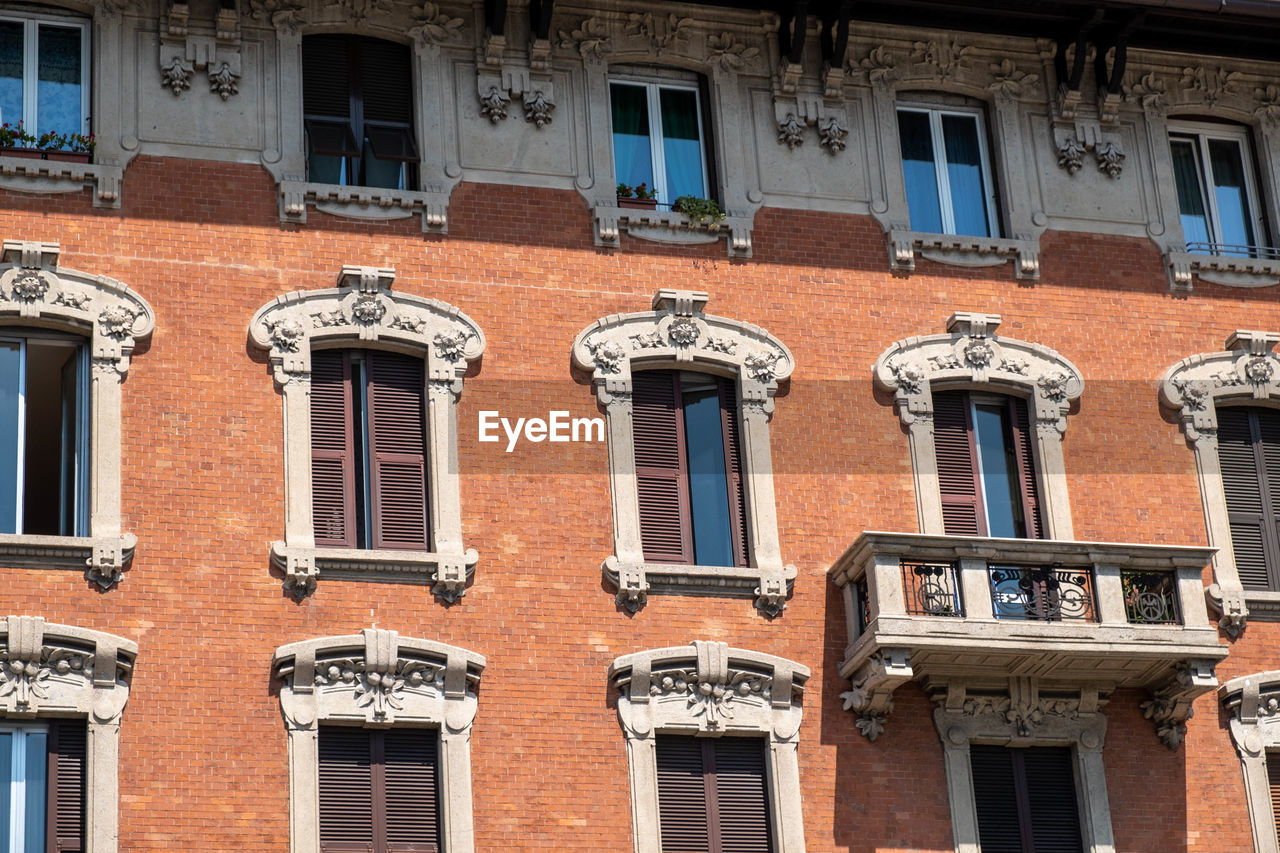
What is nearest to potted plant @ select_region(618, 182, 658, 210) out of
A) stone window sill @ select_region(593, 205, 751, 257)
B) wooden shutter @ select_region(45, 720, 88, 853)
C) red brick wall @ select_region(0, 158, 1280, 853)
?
stone window sill @ select_region(593, 205, 751, 257)

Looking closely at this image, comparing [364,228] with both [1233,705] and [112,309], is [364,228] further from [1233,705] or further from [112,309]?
[1233,705]

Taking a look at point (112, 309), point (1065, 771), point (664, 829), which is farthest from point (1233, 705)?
point (112, 309)

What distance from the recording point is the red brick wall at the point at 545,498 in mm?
20422

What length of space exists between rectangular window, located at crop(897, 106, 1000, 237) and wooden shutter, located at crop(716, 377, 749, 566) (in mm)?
3260

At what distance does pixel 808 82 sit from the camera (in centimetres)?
2489

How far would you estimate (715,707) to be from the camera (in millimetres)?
21438

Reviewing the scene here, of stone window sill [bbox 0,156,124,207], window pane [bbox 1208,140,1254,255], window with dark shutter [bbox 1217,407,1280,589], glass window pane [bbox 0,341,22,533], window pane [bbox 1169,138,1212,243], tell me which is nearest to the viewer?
glass window pane [bbox 0,341,22,533]

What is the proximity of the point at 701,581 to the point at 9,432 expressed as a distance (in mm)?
6767

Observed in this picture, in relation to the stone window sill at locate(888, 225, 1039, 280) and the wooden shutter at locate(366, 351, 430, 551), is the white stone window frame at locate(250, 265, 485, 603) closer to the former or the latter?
the wooden shutter at locate(366, 351, 430, 551)

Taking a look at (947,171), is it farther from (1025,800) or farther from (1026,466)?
(1025,800)

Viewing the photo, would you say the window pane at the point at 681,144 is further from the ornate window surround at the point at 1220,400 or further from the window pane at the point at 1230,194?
the window pane at the point at 1230,194

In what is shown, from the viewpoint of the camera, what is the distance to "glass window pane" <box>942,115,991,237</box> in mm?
25094

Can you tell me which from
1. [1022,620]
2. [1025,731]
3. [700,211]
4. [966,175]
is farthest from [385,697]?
[966,175]

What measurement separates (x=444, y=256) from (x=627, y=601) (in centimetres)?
412
